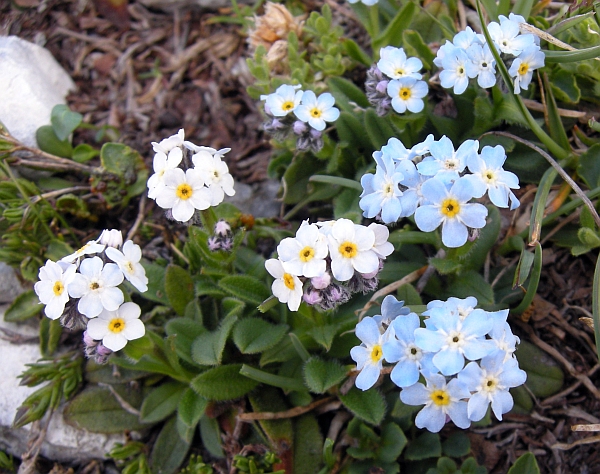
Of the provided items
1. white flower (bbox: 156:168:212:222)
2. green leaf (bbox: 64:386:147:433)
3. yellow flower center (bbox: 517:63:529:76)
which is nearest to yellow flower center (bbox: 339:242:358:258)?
white flower (bbox: 156:168:212:222)

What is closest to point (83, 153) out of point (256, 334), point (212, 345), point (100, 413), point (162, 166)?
point (162, 166)

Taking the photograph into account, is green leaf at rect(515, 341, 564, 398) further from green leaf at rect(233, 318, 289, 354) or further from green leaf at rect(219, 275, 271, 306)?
green leaf at rect(219, 275, 271, 306)

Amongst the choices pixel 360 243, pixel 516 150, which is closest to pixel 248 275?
pixel 360 243

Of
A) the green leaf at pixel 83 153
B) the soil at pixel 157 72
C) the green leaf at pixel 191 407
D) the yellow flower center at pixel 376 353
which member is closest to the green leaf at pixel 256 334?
the green leaf at pixel 191 407

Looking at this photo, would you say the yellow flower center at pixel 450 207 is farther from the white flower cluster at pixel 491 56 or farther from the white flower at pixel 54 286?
the white flower at pixel 54 286

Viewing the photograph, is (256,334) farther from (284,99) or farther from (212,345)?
(284,99)

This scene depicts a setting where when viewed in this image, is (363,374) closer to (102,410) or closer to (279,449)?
(279,449)
